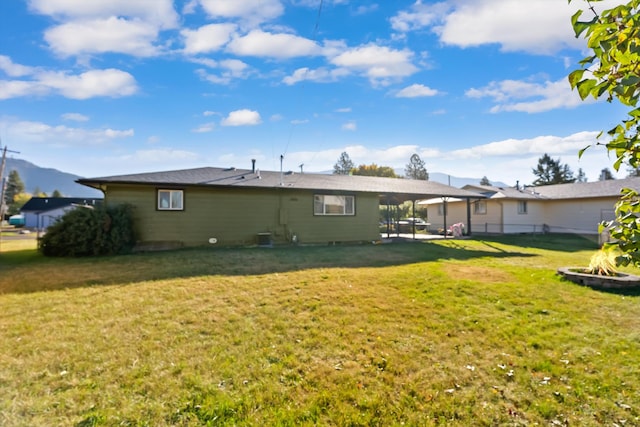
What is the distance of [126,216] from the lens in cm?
1088

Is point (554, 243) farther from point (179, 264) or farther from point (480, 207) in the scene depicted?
point (179, 264)

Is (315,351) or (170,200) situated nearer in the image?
(315,351)

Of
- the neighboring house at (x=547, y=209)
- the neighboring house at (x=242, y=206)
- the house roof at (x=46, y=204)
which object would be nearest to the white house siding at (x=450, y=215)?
the neighboring house at (x=547, y=209)

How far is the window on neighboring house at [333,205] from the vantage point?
14.0 meters

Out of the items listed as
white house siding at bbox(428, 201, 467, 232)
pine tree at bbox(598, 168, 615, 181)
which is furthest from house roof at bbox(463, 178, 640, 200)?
pine tree at bbox(598, 168, 615, 181)

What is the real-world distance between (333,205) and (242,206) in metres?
4.11

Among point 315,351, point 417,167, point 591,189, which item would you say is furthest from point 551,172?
point 315,351

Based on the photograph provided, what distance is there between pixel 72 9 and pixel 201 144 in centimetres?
920

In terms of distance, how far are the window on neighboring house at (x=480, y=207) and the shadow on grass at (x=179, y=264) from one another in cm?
1223

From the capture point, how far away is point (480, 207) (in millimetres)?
22750

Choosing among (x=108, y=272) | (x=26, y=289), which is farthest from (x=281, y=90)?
(x=26, y=289)

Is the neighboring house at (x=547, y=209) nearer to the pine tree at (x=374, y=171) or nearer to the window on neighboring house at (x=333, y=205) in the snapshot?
the window on neighboring house at (x=333, y=205)

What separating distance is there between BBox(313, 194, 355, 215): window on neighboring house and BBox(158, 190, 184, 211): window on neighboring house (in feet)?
18.0

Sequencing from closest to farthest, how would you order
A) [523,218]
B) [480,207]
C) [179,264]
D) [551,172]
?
1. [179,264]
2. [523,218]
3. [480,207]
4. [551,172]
